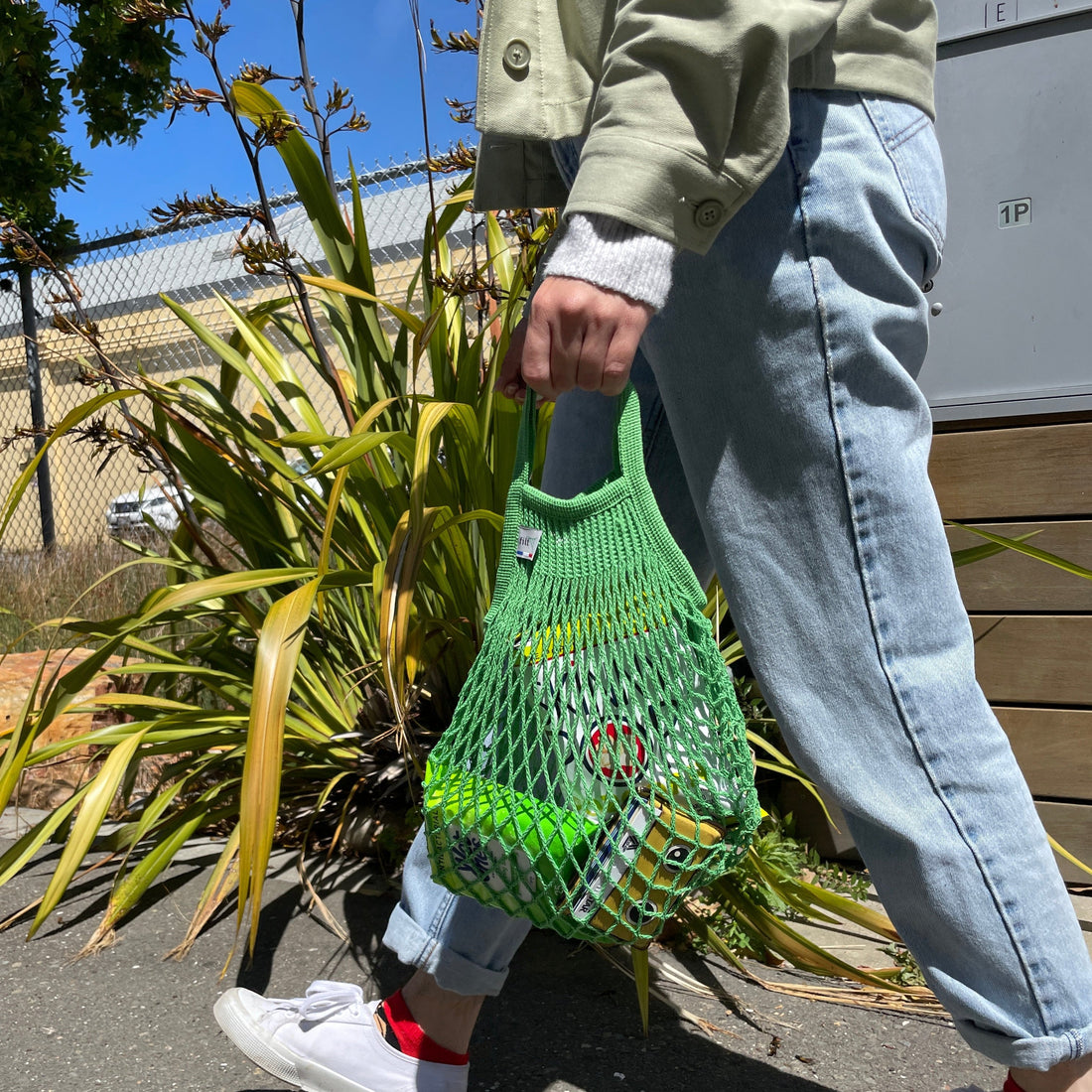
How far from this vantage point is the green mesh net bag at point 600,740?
109 cm

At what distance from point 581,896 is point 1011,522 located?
1528mm

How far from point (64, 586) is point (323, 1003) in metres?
4.57

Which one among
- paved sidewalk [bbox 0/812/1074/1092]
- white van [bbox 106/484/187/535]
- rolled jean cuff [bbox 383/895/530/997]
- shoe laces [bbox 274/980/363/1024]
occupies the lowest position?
paved sidewalk [bbox 0/812/1074/1092]

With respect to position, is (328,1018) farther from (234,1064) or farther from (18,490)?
(18,490)

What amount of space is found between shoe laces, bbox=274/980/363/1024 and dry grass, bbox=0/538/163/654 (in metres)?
3.23

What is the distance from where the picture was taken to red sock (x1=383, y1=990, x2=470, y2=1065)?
4.55 feet

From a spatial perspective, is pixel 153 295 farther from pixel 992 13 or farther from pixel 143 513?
pixel 992 13

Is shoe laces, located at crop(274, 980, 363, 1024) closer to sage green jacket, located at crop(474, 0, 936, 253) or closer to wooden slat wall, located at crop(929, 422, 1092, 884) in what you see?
sage green jacket, located at crop(474, 0, 936, 253)

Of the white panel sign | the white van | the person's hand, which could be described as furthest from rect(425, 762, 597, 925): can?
the white panel sign

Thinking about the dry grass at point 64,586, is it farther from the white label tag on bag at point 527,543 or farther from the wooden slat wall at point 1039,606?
the white label tag on bag at point 527,543

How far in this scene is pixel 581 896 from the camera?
1.10 meters

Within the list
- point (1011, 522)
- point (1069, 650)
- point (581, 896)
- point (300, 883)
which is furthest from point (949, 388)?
point (300, 883)

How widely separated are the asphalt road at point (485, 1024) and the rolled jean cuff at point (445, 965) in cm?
27

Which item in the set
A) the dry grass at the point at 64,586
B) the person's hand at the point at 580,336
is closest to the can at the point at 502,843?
the person's hand at the point at 580,336
